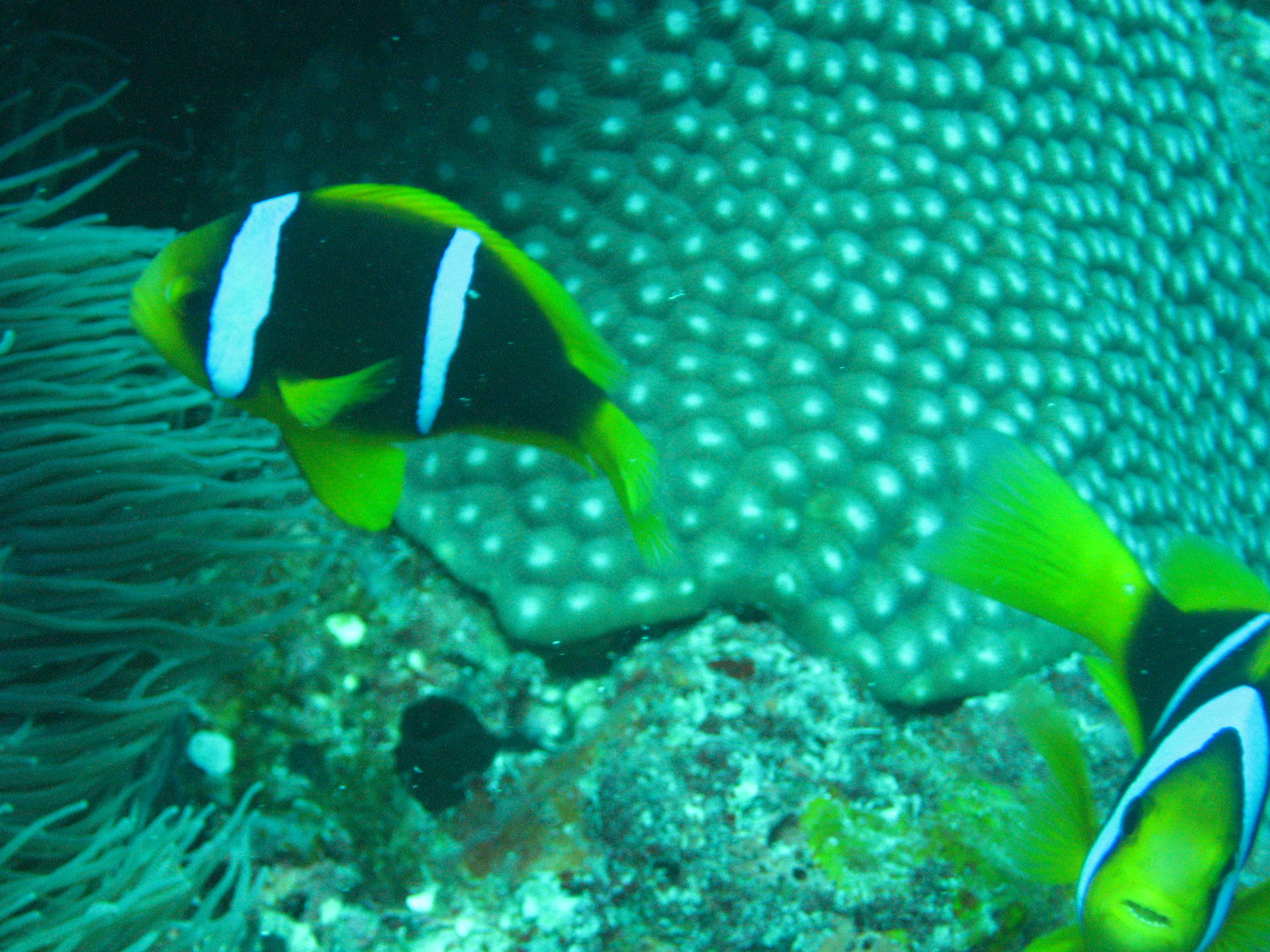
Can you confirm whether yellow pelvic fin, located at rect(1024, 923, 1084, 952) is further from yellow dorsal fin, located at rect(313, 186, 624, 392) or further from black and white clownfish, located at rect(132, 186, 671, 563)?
yellow dorsal fin, located at rect(313, 186, 624, 392)

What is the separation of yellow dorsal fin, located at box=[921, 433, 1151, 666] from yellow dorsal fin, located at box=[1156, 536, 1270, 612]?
0.21 ft

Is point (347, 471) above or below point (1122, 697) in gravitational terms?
below

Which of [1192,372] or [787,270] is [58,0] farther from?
[1192,372]

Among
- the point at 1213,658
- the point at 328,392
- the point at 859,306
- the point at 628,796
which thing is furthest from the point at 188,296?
the point at 859,306

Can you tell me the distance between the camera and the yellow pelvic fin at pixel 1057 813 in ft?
4.91

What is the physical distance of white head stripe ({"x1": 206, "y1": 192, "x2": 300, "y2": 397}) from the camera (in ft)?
4.64

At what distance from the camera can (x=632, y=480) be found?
1.46m

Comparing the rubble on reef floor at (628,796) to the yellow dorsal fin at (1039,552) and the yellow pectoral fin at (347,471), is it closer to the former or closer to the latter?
the yellow dorsal fin at (1039,552)

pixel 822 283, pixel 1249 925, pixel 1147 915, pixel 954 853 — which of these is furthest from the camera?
pixel 822 283

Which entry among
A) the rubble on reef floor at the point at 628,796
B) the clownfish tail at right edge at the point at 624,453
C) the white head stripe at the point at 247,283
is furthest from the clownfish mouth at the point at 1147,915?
the white head stripe at the point at 247,283

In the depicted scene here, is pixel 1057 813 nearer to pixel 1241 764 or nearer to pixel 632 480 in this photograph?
pixel 1241 764

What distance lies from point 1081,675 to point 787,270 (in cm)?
141

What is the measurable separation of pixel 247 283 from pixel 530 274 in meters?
0.46

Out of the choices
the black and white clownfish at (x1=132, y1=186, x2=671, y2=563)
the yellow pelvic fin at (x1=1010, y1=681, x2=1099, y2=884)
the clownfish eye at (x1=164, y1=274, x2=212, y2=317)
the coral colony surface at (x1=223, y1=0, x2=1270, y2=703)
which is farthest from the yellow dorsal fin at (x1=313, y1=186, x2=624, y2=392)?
the yellow pelvic fin at (x1=1010, y1=681, x2=1099, y2=884)
